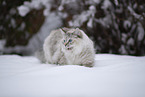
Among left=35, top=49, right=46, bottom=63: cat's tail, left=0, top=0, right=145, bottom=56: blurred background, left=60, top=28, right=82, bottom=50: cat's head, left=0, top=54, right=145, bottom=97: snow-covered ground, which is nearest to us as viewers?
left=0, top=54, right=145, bottom=97: snow-covered ground

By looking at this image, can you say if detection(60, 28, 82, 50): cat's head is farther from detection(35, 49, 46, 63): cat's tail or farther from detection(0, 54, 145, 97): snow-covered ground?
detection(35, 49, 46, 63): cat's tail

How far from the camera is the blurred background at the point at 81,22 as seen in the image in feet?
10.5

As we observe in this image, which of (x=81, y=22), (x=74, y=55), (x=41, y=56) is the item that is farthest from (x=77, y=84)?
(x=81, y=22)

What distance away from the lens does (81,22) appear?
3.55 metres

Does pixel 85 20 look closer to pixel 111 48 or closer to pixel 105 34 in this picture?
pixel 105 34

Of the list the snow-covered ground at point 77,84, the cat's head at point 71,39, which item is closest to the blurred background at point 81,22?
the cat's head at point 71,39

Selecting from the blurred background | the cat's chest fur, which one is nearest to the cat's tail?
the cat's chest fur

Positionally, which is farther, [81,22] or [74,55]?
[81,22]

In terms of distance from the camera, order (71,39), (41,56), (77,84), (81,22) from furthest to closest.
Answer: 1. (81,22)
2. (41,56)
3. (71,39)
4. (77,84)

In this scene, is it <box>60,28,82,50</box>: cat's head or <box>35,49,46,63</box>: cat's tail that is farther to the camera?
<box>35,49,46,63</box>: cat's tail

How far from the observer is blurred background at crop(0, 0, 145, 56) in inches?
126

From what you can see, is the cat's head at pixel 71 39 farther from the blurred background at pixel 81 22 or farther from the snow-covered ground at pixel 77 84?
the blurred background at pixel 81 22

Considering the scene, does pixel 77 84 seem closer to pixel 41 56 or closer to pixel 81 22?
pixel 41 56

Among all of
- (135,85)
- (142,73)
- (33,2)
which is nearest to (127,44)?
(142,73)
